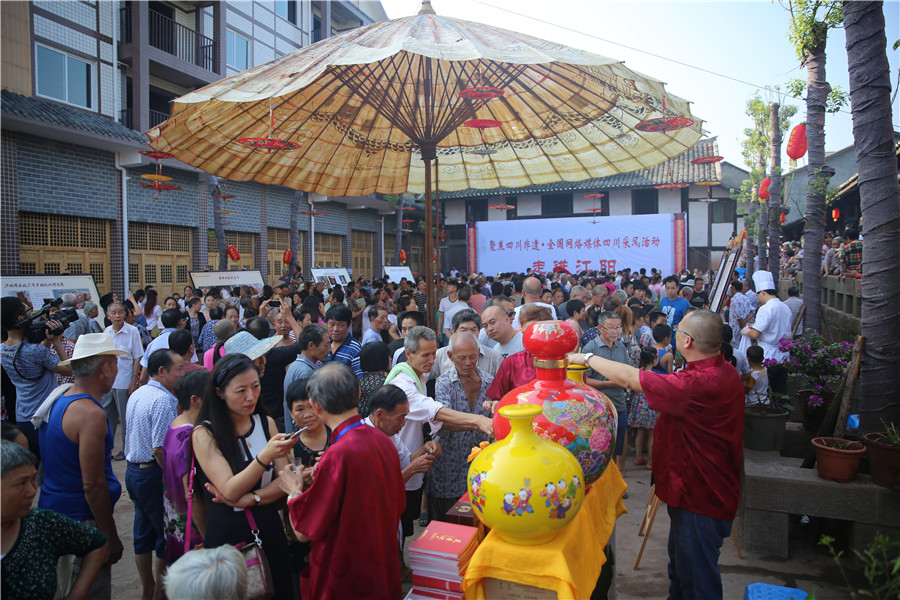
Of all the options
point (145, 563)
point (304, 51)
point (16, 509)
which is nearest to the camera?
point (16, 509)

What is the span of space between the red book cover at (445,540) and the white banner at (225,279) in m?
10.1

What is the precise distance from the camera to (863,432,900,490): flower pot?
9.80 ft

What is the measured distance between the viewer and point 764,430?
155 inches

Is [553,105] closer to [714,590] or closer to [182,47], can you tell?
[714,590]

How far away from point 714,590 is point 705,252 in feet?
69.6

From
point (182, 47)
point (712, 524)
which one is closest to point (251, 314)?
point (712, 524)

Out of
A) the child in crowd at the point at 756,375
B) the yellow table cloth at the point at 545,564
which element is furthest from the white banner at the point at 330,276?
the yellow table cloth at the point at 545,564

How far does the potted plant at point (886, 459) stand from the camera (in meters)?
2.99

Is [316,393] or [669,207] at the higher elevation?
[669,207]

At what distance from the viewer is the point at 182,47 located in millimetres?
15078

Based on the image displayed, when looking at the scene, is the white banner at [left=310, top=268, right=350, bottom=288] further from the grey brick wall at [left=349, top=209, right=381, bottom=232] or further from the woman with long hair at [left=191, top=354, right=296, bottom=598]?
the woman with long hair at [left=191, top=354, right=296, bottom=598]

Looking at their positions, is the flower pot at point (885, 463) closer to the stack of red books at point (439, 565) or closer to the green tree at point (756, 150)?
the stack of red books at point (439, 565)

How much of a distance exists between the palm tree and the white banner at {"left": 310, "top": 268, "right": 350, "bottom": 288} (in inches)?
514

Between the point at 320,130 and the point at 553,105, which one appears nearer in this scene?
the point at 553,105
